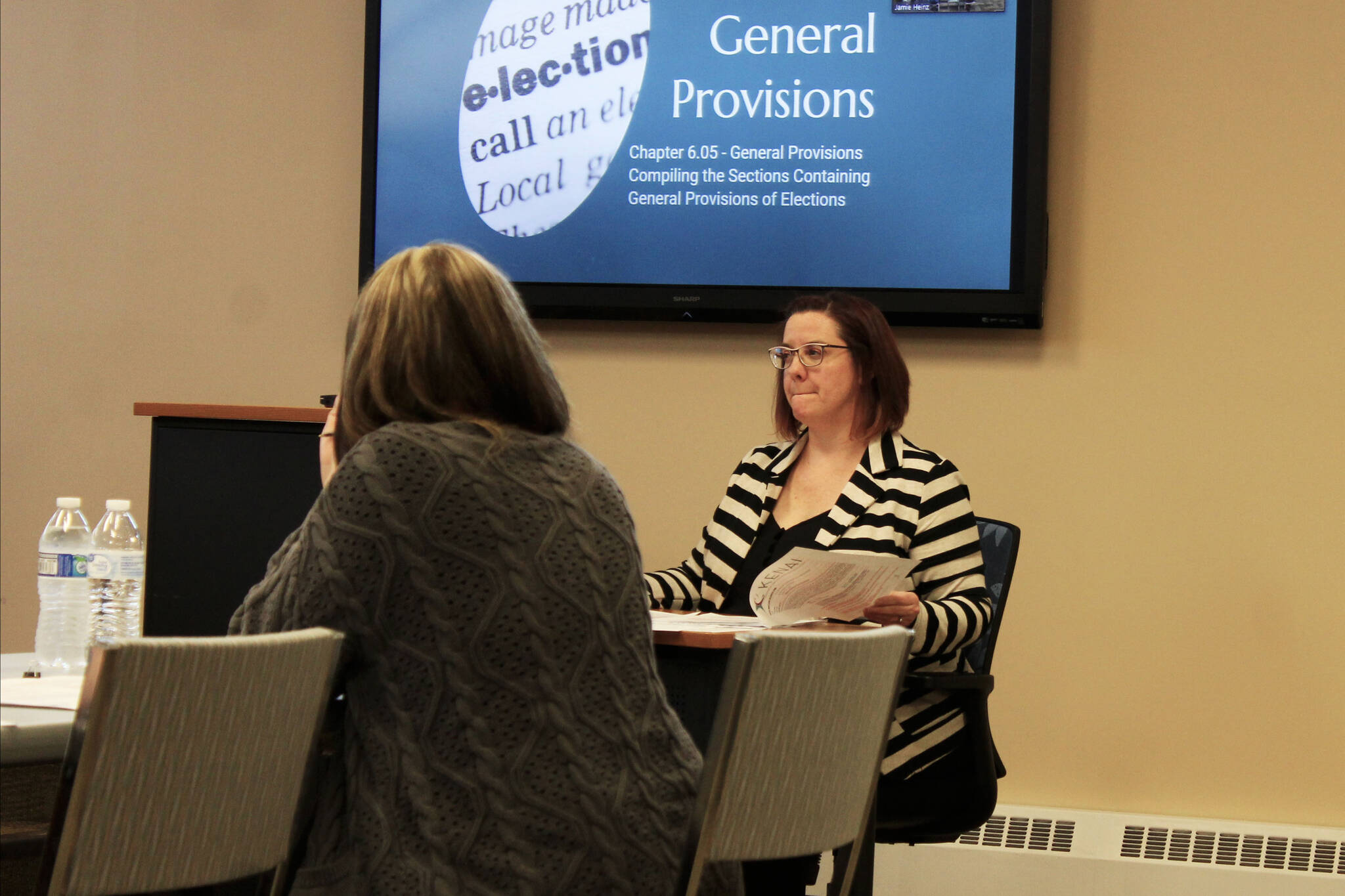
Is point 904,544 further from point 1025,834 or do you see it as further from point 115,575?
point 115,575

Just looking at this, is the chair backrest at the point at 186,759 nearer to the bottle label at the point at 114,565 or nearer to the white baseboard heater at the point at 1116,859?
the bottle label at the point at 114,565

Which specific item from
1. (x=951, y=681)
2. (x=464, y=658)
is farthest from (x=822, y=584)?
(x=464, y=658)

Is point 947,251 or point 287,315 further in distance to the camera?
point 287,315

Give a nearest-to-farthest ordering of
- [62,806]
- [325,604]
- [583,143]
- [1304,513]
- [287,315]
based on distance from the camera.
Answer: [62,806]
[325,604]
[1304,513]
[583,143]
[287,315]

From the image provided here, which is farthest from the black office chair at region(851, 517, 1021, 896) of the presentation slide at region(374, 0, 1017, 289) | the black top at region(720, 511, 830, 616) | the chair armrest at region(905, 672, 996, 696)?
the presentation slide at region(374, 0, 1017, 289)

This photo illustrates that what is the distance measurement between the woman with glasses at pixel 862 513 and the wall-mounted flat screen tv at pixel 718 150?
68 cm

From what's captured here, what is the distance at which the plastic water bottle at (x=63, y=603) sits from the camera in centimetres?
170

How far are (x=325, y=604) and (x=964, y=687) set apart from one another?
122 centimetres

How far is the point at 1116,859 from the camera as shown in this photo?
3246 millimetres

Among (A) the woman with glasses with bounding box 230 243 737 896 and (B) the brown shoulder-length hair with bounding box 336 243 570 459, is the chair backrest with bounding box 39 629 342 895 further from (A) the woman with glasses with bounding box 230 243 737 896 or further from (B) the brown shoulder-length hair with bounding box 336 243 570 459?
(B) the brown shoulder-length hair with bounding box 336 243 570 459

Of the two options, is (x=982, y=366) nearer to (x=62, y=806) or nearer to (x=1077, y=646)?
(x=1077, y=646)

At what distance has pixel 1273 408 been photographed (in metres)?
3.31

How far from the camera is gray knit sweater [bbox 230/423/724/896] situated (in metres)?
1.42

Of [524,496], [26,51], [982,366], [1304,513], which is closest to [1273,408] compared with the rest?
[1304,513]
